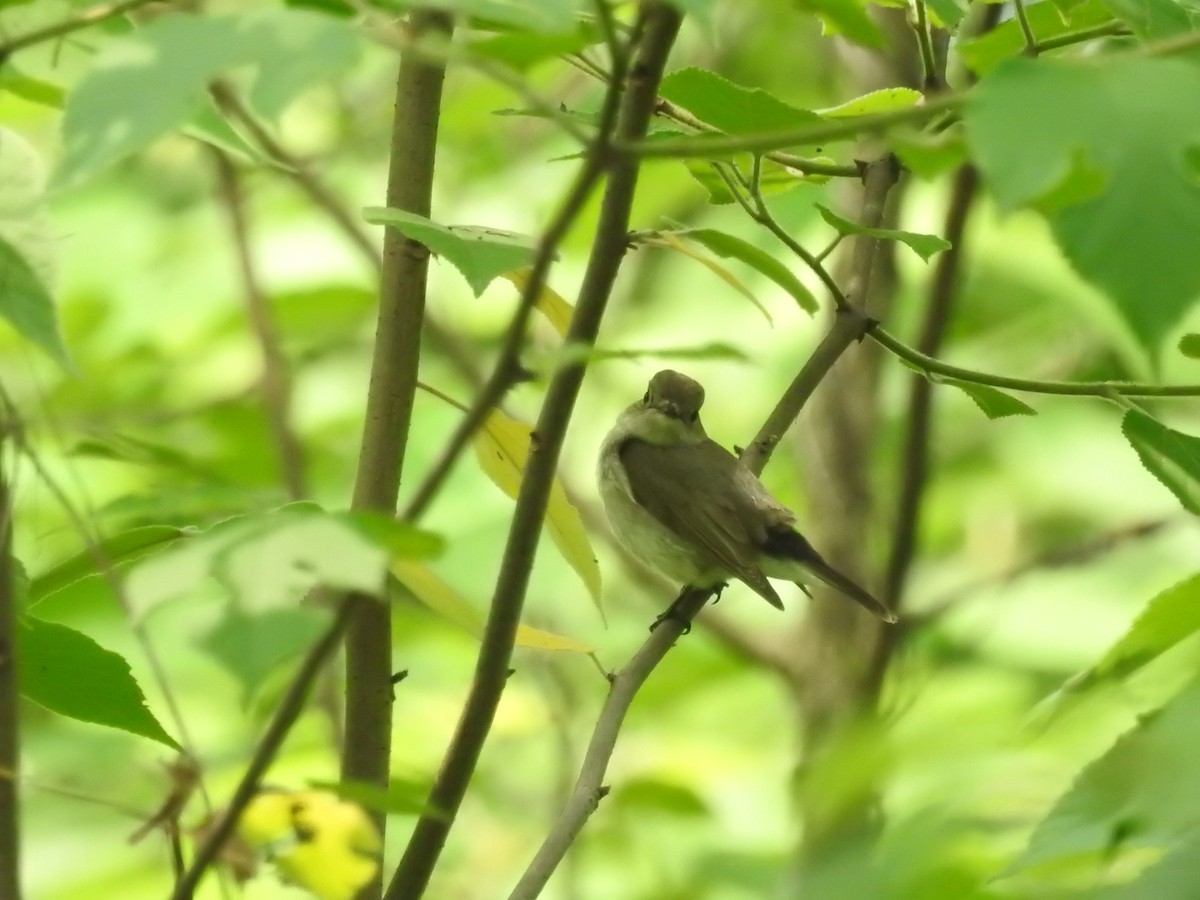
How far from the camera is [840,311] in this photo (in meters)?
1.65

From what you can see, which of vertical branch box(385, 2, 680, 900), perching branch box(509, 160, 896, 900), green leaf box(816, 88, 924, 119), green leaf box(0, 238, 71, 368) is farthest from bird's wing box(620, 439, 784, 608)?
green leaf box(0, 238, 71, 368)

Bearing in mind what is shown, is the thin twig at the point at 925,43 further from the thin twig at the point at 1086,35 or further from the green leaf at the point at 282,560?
the green leaf at the point at 282,560

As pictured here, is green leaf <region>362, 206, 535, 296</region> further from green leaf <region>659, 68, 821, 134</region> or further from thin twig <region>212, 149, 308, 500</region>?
thin twig <region>212, 149, 308, 500</region>

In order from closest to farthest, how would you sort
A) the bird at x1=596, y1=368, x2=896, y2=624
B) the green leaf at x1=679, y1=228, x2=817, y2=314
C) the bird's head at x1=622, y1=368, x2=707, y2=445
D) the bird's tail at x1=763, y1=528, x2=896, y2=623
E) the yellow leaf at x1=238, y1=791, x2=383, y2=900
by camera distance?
the yellow leaf at x1=238, y1=791, x2=383, y2=900, the green leaf at x1=679, y1=228, x2=817, y2=314, the bird's tail at x1=763, y1=528, x2=896, y2=623, the bird at x1=596, y1=368, x2=896, y2=624, the bird's head at x1=622, y1=368, x2=707, y2=445

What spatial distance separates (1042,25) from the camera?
155 centimetres

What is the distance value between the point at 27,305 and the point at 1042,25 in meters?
1.04

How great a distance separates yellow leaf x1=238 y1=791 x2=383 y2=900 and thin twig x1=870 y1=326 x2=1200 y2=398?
0.70 meters

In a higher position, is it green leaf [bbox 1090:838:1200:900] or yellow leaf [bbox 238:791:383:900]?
yellow leaf [bbox 238:791:383:900]

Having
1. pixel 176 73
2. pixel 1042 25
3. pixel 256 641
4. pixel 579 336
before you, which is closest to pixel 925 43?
pixel 1042 25

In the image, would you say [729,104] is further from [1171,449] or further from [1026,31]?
[1171,449]

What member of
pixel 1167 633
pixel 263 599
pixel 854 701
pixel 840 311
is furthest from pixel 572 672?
pixel 263 599

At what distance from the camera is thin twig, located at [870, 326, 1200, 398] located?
1.29m

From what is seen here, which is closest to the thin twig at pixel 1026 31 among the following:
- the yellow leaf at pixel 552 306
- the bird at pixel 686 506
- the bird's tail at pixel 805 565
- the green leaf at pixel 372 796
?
the yellow leaf at pixel 552 306

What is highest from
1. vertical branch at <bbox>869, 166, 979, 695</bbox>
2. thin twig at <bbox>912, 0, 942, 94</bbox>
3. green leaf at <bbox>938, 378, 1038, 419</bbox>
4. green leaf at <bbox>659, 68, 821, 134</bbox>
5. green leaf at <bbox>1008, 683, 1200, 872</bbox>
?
vertical branch at <bbox>869, 166, 979, 695</bbox>
